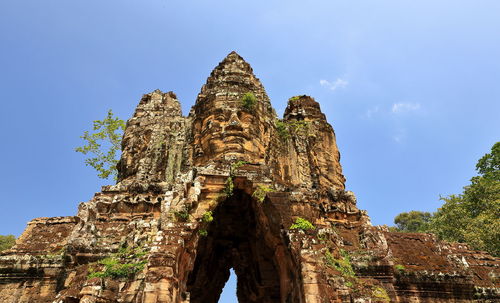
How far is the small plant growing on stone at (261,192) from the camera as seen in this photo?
955 cm

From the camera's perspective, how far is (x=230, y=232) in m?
13.6

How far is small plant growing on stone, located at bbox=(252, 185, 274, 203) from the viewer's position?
9.55 m

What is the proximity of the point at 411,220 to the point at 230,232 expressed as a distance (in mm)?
30076

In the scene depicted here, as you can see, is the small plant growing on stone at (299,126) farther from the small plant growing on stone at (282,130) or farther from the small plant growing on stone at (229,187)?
the small plant growing on stone at (229,187)

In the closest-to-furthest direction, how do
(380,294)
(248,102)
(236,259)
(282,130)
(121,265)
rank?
(121,265), (380,294), (248,102), (236,259), (282,130)

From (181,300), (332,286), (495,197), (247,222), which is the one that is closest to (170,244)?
(181,300)

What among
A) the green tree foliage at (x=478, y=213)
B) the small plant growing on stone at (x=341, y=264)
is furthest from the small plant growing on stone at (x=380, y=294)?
the green tree foliage at (x=478, y=213)

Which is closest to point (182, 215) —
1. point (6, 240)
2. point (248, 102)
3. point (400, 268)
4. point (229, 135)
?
point (229, 135)

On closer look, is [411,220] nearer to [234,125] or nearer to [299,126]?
[299,126]

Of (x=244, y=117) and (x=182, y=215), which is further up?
(x=244, y=117)

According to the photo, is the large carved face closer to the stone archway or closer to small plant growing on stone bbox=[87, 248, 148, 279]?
the stone archway

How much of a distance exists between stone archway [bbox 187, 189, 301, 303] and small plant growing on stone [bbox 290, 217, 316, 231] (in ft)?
9.10

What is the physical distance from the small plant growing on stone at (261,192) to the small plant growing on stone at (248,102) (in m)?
3.56

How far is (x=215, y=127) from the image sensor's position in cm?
1188
